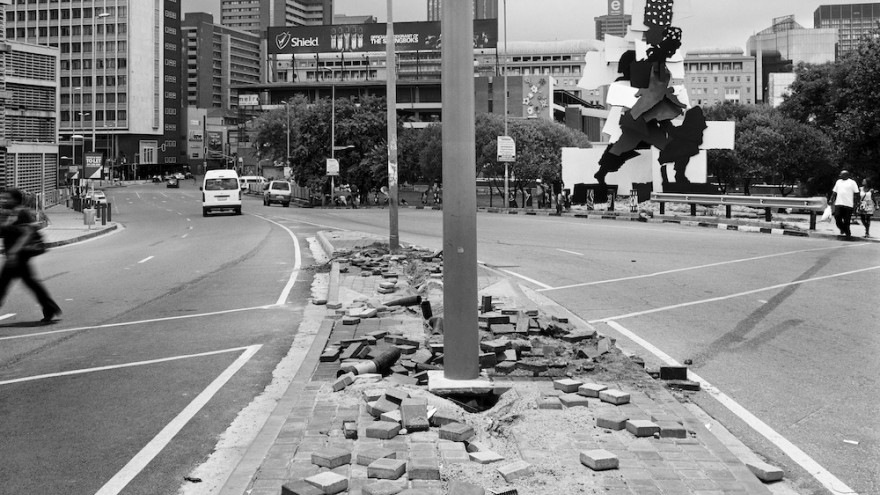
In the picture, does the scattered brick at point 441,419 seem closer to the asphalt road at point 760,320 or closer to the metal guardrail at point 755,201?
the asphalt road at point 760,320

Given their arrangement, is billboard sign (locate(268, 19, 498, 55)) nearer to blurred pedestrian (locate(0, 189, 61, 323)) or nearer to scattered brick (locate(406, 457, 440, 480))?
blurred pedestrian (locate(0, 189, 61, 323))

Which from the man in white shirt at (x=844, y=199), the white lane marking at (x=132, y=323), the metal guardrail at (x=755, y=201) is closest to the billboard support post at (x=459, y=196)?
the white lane marking at (x=132, y=323)

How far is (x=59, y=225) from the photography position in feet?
130

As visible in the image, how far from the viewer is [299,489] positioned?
14.3ft

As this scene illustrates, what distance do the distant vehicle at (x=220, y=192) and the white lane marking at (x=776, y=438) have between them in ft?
136

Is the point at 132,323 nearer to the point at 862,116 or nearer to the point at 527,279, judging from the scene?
the point at 527,279

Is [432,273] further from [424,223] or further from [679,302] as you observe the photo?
[424,223]

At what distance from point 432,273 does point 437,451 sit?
9.63 meters

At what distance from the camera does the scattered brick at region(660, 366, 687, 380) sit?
7309 mm

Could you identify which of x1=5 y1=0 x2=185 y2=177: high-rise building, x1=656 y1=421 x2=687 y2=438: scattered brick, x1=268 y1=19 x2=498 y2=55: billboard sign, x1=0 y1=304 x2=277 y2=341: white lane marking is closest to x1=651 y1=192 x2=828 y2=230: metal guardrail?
x1=0 y1=304 x2=277 y2=341: white lane marking

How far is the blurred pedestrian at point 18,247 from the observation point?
11.3 m

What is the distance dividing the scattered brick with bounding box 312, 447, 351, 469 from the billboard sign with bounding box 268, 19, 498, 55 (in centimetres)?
12397

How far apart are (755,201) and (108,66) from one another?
142159 millimetres

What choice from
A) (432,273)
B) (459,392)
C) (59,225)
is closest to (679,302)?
(432,273)
